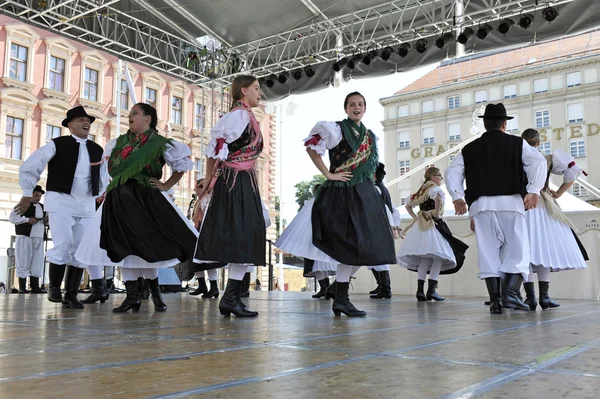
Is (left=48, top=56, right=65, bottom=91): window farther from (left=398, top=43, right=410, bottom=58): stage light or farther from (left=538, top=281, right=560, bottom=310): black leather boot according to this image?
(left=538, top=281, right=560, bottom=310): black leather boot

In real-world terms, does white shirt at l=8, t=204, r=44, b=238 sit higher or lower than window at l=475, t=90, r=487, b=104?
lower

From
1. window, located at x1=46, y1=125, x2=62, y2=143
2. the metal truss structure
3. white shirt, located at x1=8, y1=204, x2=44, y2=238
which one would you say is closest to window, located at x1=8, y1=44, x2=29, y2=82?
window, located at x1=46, y1=125, x2=62, y2=143

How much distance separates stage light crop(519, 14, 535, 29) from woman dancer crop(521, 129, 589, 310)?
4380 millimetres

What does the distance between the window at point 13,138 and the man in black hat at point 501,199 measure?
19.6 meters

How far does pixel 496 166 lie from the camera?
4.53 metres

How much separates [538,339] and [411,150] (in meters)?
45.1

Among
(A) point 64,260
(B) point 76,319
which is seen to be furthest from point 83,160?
(B) point 76,319

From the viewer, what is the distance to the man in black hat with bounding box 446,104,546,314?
4.42 metres

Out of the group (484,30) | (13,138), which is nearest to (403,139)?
(13,138)

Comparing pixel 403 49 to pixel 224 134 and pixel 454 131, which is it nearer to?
pixel 224 134

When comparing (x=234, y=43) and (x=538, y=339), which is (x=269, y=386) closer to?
(x=538, y=339)

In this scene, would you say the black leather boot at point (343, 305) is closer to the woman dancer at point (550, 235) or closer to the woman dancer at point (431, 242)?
the woman dancer at point (550, 235)

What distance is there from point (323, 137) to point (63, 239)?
258 centimetres

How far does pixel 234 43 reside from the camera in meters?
11.6
